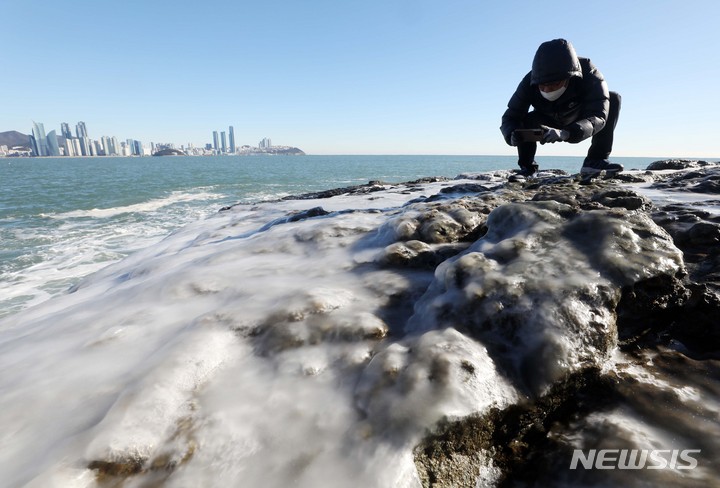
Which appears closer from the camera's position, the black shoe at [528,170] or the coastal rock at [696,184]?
the coastal rock at [696,184]

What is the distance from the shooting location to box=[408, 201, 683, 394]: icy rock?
57.7 inches

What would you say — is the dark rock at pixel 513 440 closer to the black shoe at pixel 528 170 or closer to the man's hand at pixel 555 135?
the man's hand at pixel 555 135

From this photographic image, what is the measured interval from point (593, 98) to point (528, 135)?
35.4 inches

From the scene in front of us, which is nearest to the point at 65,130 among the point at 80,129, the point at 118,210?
the point at 80,129

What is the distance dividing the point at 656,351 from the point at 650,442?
0.58m

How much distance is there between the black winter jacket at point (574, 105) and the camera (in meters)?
4.57

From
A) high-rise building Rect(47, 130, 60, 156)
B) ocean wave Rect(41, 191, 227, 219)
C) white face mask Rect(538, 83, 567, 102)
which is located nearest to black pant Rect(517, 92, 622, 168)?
white face mask Rect(538, 83, 567, 102)

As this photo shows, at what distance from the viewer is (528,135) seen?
497cm

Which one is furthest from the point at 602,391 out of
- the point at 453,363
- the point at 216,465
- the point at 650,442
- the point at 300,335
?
the point at 216,465

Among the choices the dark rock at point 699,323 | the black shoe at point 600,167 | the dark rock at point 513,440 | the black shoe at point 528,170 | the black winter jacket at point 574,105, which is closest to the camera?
the dark rock at point 513,440

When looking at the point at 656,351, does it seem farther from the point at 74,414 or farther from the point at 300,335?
the point at 74,414

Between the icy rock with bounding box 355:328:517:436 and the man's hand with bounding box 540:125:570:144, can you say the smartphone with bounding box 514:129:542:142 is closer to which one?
the man's hand with bounding box 540:125:570:144

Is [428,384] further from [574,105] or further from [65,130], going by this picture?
[65,130]

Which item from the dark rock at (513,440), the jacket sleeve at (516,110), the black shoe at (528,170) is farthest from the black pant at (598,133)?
the dark rock at (513,440)
